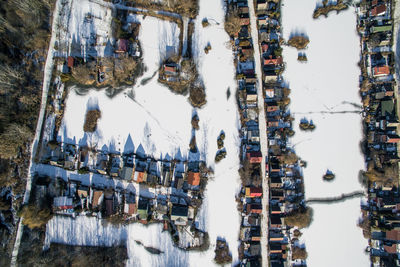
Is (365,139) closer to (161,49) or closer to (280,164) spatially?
(280,164)

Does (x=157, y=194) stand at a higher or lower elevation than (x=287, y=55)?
lower

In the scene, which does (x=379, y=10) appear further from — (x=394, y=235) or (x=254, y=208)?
(x=254, y=208)

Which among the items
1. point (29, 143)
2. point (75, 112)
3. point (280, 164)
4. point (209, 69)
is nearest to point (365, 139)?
point (280, 164)

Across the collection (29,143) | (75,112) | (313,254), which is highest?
(75,112)

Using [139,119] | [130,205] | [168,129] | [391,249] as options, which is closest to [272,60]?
[168,129]

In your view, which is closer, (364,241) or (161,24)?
(364,241)
